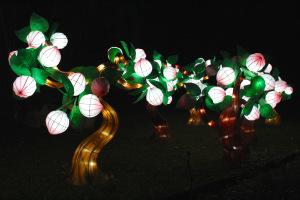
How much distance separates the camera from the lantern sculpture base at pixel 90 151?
324 inches

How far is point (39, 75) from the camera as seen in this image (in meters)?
7.43

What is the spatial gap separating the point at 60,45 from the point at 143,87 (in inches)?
95.3

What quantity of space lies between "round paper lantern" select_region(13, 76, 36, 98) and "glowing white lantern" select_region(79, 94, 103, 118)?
837mm

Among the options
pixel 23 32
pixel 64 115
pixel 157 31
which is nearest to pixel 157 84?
pixel 64 115

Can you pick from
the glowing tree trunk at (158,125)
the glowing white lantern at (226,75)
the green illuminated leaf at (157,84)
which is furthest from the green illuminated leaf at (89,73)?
the glowing tree trunk at (158,125)

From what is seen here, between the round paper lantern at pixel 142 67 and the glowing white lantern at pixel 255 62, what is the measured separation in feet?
6.77

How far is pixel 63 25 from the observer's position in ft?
74.4

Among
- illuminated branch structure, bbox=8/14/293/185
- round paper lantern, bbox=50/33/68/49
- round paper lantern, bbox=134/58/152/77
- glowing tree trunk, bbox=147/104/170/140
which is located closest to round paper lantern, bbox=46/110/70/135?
illuminated branch structure, bbox=8/14/293/185

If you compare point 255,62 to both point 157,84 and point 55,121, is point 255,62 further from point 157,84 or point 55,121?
point 55,121

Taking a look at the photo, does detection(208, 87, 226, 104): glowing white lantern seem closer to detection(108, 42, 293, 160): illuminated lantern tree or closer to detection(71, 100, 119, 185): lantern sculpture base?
detection(108, 42, 293, 160): illuminated lantern tree

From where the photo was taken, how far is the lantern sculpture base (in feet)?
→ 27.0

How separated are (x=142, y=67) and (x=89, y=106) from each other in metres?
2.30

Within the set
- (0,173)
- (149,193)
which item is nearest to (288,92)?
(149,193)

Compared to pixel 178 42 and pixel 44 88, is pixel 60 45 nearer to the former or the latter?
pixel 44 88
